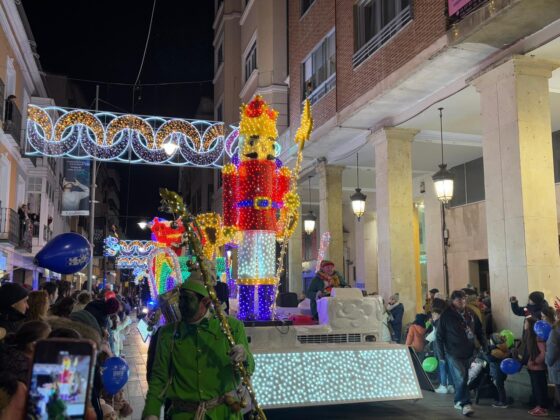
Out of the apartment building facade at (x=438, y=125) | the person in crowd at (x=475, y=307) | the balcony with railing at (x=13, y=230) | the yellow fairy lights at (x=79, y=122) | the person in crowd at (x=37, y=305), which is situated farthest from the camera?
the balcony with railing at (x=13, y=230)

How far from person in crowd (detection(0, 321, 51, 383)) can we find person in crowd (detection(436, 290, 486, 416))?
7103mm

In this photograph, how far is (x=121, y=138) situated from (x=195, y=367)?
591 inches

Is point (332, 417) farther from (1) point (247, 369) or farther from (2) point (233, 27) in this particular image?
(2) point (233, 27)

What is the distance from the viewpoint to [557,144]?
608 inches

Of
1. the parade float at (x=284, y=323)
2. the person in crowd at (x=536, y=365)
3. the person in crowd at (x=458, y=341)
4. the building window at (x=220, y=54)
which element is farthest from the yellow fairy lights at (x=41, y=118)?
the building window at (x=220, y=54)

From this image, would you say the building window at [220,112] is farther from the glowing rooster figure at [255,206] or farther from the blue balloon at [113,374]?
the blue balloon at [113,374]

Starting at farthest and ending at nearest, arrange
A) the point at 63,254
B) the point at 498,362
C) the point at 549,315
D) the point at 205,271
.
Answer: the point at 498,362 → the point at 549,315 → the point at 63,254 → the point at 205,271

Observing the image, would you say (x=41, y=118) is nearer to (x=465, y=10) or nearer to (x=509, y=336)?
(x=465, y=10)

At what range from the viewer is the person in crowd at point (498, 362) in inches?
367

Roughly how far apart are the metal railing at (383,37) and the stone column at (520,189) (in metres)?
2.81

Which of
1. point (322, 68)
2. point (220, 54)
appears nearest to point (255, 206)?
point (322, 68)

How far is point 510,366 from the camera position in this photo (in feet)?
29.5

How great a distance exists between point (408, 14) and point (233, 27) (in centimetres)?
2057

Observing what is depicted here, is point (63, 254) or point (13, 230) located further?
point (13, 230)
